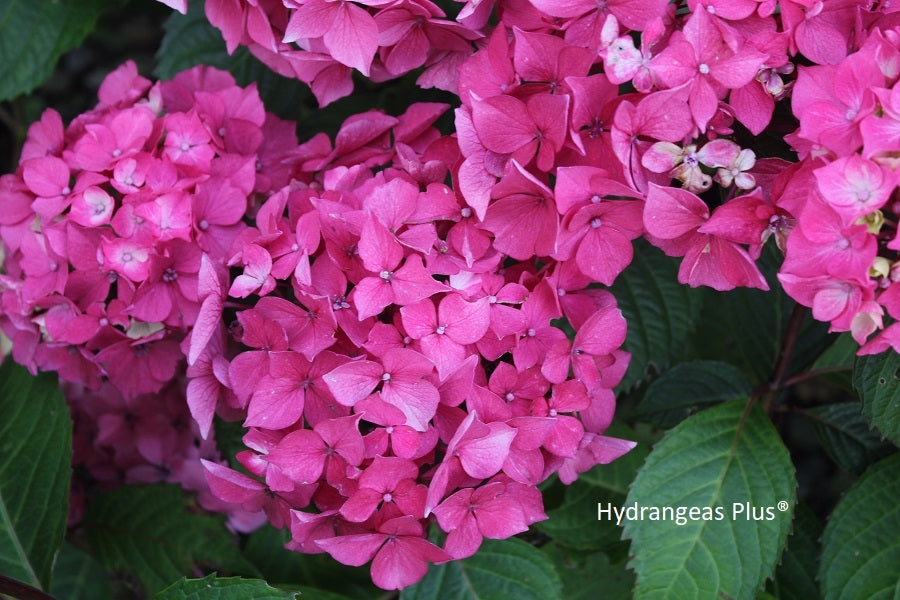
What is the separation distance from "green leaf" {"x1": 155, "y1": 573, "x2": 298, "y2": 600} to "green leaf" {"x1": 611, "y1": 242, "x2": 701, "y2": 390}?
0.62m

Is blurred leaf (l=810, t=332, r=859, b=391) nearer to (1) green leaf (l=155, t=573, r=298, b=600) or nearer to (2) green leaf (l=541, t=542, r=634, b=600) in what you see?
(2) green leaf (l=541, t=542, r=634, b=600)

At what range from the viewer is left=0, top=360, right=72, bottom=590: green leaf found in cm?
136

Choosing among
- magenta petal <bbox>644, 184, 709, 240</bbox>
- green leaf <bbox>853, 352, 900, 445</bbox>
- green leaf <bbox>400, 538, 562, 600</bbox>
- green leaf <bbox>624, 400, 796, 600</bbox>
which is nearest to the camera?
magenta petal <bbox>644, 184, 709, 240</bbox>

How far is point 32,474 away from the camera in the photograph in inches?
54.2

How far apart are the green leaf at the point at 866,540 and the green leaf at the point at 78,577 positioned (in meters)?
1.20

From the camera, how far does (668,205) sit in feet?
3.15

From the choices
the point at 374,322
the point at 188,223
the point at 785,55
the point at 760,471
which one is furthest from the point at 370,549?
the point at 785,55

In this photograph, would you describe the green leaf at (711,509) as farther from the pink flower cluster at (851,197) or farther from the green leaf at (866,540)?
the pink flower cluster at (851,197)

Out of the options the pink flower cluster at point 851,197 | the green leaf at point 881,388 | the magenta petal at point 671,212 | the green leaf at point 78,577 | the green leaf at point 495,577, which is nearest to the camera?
the pink flower cluster at point 851,197

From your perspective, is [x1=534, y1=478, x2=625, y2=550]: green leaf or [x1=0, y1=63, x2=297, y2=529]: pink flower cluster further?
[x1=534, y1=478, x2=625, y2=550]: green leaf

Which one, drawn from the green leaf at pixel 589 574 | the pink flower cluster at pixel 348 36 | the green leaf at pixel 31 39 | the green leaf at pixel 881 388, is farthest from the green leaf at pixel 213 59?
the green leaf at pixel 881 388

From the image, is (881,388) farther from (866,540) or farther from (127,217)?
(127,217)

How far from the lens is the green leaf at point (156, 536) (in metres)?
1.46

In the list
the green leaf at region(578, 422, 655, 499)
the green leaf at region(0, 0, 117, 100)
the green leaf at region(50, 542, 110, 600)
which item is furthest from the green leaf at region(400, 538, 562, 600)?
the green leaf at region(0, 0, 117, 100)
